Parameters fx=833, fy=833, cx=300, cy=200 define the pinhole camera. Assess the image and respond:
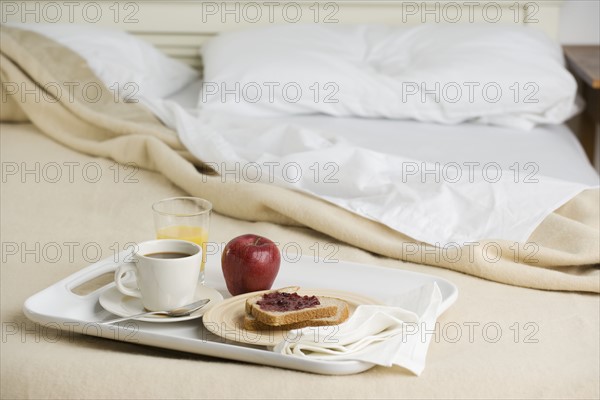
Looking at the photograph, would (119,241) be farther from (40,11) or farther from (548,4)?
(548,4)

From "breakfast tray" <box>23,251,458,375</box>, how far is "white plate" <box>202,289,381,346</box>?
0.5 inches

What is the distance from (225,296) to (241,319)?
0.13 m

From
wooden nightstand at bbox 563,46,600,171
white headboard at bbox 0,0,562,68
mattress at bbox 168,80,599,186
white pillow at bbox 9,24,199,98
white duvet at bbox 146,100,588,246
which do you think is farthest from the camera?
white headboard at bbox 0,0,562,68

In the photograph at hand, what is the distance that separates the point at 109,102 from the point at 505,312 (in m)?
1.18

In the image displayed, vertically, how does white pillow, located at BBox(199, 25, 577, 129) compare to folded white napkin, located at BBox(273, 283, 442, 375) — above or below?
above

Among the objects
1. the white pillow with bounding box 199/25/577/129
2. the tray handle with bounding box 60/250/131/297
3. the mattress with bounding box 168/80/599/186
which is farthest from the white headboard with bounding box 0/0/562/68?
the tray handle with bounding box 60/250/131/297

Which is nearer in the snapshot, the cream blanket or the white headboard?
the cream blanket

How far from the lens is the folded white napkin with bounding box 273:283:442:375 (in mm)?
867

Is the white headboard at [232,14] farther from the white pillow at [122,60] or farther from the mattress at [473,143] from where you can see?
the mattress at [473,143]

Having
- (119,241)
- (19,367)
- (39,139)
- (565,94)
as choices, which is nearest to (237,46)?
(39,139)

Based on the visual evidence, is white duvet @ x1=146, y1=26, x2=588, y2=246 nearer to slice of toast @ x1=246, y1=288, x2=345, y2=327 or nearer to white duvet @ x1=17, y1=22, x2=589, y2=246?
white duvet @ x1=17, y1=22, x2=589, y2=246

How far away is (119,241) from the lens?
1.35 metres

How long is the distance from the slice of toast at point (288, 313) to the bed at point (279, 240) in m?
0.05

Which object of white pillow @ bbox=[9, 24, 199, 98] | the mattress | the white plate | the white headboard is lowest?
the mattress
